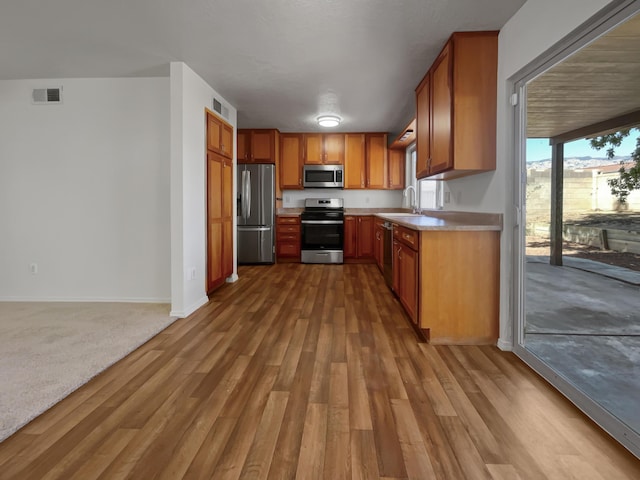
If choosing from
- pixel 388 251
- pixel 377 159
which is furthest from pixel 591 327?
pixel 377 159

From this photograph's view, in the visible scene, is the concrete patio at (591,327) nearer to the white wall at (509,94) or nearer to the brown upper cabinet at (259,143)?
the white wall at (509,94)

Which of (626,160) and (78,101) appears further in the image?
(78,101)

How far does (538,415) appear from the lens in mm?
1720

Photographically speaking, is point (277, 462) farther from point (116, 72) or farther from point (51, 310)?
point (116, 72)

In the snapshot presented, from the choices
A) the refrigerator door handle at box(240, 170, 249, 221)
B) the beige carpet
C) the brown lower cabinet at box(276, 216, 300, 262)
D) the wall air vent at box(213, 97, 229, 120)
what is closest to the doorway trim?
the beige carpet

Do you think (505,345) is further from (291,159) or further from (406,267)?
(291,159)

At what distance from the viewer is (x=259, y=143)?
20.4ft

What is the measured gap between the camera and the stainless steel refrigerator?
6082 millimetres

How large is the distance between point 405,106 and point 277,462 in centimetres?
452

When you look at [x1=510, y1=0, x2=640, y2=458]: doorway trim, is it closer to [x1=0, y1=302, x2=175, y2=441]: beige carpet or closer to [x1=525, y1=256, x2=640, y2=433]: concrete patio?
[x1=525, y1=256, x2=640, y2=433]: concrete patio

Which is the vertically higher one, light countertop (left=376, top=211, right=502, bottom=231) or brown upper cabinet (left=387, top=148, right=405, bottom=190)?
brown upper cabinet (left=387, top=148, right=405, bottom=190)

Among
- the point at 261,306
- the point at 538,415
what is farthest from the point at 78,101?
the point at 538,415

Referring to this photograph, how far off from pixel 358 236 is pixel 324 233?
621 millimetres

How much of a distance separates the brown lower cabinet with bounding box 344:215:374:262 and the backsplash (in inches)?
26.3
